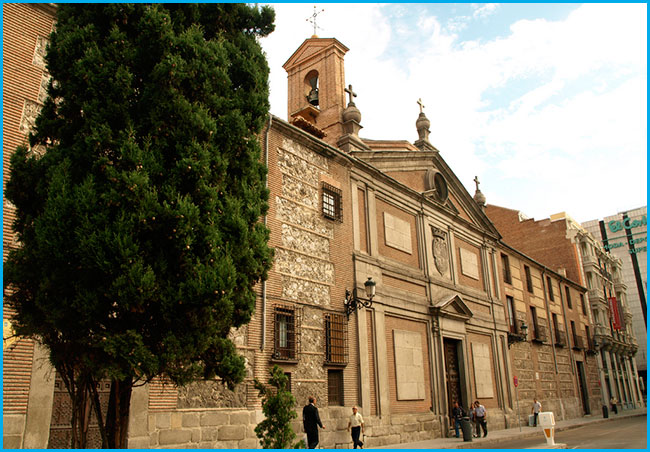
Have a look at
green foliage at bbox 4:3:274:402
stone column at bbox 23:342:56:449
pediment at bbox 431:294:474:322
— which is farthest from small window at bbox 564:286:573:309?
stone column at bbox 23:342:56:449

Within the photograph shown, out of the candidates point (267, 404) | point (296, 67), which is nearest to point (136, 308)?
point (267, 404)

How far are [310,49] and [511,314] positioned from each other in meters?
16.1

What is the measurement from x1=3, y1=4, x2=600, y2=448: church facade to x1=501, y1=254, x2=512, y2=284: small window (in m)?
0.96

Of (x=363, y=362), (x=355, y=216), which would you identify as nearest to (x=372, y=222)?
(x=355, y=216)

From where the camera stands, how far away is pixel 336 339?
14.5 m

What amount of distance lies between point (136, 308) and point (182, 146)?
7.64 ft

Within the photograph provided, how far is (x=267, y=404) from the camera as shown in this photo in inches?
375

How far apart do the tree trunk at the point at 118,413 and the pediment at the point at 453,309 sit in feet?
44.1

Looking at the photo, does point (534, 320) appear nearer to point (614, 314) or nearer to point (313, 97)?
point (313, 97)

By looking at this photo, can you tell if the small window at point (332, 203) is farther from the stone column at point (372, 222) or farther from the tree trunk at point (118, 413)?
the tree trunk at point (118, 413)

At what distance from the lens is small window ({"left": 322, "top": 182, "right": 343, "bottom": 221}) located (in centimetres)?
1564

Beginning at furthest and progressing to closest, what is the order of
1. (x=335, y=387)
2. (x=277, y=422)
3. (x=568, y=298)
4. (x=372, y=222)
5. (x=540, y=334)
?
(x=568, y=298) → (x=540, y=334) → (x=372, y=222) → (x=335, y=387) → (x=277, y=422)

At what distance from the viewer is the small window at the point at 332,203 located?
1564cm

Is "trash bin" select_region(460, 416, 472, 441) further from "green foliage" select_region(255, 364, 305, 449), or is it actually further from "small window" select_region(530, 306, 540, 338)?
"small window" select_region(530, 306, 540, 338)
